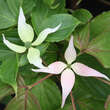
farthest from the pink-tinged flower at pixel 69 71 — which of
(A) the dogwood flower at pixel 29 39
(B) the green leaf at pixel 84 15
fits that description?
(B) the green leaf at pixel 84 15

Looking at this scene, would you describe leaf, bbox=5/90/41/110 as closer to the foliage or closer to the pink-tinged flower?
the foliage

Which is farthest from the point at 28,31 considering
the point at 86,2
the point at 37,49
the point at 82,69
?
the point at 86,2

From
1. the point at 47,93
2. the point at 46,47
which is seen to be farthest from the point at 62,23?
the point at 47,93

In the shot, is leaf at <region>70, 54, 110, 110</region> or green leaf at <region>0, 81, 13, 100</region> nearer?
green leaf at <region>0, 81, 13, 100</region>

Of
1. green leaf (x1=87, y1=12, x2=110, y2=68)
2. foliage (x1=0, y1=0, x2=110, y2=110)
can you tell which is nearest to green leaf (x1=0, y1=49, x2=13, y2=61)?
foliage (x1=0, y1=0, x2=110, y2=110)

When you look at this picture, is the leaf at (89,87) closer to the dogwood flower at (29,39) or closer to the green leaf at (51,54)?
the green leaf at (51,54)

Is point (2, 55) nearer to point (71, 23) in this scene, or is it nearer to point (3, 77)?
point (3, 77)
